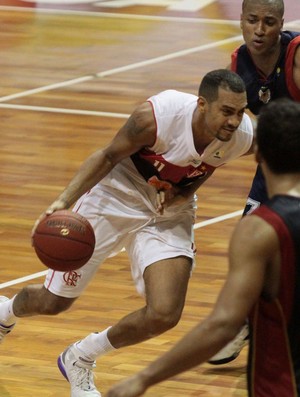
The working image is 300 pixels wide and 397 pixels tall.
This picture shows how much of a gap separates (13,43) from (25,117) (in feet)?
11.3

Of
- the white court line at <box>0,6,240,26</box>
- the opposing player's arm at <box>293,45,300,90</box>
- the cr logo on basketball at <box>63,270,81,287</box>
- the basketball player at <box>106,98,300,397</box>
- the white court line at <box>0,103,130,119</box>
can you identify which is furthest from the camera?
the white court line at <box>0,6,240,26</box>

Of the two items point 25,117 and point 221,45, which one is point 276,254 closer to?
point 25,117

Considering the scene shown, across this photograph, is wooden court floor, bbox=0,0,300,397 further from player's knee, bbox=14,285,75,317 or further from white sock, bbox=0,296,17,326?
player's knee, bbox=14,285,75,317

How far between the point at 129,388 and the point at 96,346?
2.13 metres

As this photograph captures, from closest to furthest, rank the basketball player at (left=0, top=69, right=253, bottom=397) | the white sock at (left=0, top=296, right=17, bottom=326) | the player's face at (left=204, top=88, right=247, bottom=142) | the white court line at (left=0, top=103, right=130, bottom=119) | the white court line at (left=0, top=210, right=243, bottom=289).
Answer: the player's face at (left=204, top=88, right=247, bottom=142) < the basketball player at (left=0, top=69, right=253, bottom=397) < the white sock at (left=0, top=296, right=17, bottom=326) < the white court line at (left=0, top=210, right=243, bottom=289) < the white court line at (left=0, top=103, right=130, bottom=119)

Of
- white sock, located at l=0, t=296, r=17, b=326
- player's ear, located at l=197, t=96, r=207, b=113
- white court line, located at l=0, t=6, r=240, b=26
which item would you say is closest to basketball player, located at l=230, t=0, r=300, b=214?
player's ear, located at l=197, t=96, r=207, b=113

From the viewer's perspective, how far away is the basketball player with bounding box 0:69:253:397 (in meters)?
4.83

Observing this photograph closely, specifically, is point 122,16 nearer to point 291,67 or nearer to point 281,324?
point 291,67

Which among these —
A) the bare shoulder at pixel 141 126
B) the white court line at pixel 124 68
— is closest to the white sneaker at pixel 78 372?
the bare shoulder at pixel 141 126

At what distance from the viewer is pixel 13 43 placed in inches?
539

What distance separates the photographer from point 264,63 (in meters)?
5.61

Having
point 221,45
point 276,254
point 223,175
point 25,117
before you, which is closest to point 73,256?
point 276,254

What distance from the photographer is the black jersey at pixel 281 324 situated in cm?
303

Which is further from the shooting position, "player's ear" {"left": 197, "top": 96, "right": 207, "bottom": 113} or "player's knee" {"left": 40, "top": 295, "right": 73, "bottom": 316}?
"player's knee" {"left": 40, "top": 295, "right": 73, "bottom": 316}
